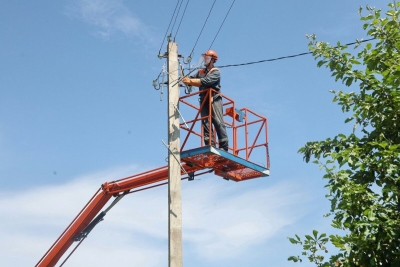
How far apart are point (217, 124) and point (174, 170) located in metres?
2.19

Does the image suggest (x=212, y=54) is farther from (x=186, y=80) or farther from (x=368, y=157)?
(x=368, y=157)

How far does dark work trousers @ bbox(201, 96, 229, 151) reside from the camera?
548 inches

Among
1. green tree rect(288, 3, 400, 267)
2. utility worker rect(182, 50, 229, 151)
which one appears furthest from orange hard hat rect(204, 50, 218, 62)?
green tree rect(288, 3, 400, 267)

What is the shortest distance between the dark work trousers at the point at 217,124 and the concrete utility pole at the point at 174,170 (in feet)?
4.33

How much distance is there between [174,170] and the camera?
40.2ft

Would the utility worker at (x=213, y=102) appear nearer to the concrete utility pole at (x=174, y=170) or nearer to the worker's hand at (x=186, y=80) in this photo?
the worker's hand at (x=186, y=80)

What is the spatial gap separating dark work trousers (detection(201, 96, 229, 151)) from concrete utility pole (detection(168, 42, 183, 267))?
132 centimetres

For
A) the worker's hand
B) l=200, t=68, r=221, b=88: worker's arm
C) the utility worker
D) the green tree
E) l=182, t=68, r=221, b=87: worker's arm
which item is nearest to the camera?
the green tree

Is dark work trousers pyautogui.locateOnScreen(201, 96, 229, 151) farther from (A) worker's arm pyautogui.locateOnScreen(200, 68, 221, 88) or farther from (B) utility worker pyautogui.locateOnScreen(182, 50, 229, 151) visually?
(A) worker's arm pyautogui.locateOnScreen(200, 68, 221, 88)

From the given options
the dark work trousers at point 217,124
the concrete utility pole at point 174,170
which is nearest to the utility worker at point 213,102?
the dark work trousers at point 217,124

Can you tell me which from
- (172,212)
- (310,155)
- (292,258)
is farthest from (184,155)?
(292,258)

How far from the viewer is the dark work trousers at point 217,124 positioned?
45.6 feet

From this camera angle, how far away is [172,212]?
1179 centimetres

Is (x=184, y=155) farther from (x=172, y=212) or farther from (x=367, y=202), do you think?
(x=367, y=202)
